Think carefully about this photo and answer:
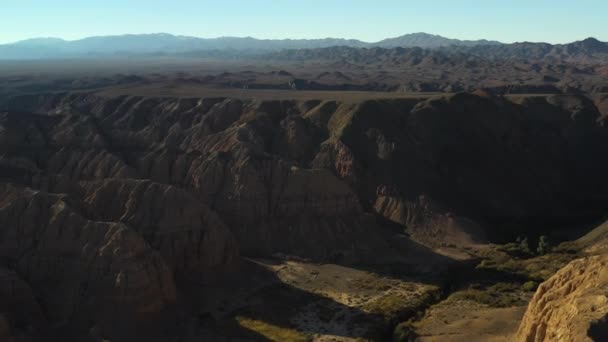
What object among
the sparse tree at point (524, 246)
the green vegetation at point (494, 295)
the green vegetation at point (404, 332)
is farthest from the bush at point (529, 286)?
the green vegetation at point (404, 332)

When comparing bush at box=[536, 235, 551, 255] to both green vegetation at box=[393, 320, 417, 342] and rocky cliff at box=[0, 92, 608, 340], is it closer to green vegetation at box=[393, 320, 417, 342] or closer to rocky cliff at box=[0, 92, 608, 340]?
rocky cliff at box=[0, 92, 608, 340]

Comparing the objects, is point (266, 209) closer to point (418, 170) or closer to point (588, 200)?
point (418, 170)

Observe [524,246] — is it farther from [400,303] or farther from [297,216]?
[297,216]

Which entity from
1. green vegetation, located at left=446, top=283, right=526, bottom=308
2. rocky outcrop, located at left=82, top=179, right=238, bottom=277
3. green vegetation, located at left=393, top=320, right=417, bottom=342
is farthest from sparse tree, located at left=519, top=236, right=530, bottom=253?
rocky outcrop, located at left=82, top=179, right=238, bottom=277

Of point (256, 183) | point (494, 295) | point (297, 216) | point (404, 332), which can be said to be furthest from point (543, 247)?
point (256, 183)

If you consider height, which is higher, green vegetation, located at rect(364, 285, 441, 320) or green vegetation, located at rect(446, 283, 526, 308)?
green vegetation, located at rect(446, 283, 526, 308)

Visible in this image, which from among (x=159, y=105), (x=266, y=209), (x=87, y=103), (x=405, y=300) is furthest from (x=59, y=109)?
(x=405, y=300)

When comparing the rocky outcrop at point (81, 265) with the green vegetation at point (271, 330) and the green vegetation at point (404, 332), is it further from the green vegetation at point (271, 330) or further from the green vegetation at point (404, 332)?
the green vegetation at point (404, 332)

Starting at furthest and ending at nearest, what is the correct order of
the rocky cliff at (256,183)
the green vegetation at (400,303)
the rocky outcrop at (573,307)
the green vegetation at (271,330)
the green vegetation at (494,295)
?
the green vegetation at (494,295), the green vegetation at (400,303), the rocky cliff at (256,183), the green vegetation at (271,330), the rocky outcrop at (573,307)
